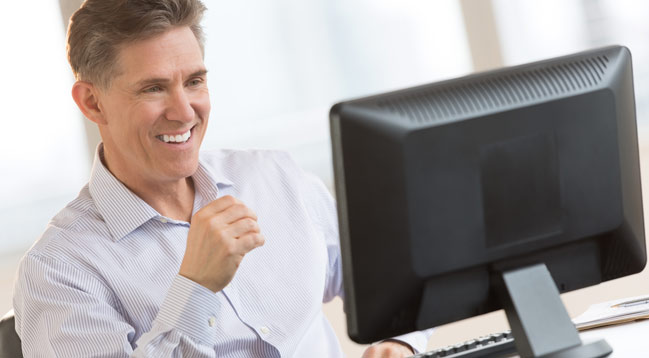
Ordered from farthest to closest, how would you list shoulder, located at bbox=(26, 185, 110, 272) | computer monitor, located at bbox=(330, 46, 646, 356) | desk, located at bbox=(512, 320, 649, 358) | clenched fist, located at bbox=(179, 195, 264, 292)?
1. shoulder, located at bbox=(26, 185, 110, 272)
2. clenched fist, located at bbox=(179, 195, 264, 292)
3. desk, located at bbox=(512, 320, 649, 358)
4. computer monitor, located at bbox=(330, 46, 646, 356)

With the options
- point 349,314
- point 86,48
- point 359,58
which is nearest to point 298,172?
point 86,48

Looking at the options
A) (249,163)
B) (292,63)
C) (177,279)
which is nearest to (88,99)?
(249,163)

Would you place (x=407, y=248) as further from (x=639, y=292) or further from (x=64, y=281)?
(x=639, y=292)

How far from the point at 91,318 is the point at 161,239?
9.6 inches

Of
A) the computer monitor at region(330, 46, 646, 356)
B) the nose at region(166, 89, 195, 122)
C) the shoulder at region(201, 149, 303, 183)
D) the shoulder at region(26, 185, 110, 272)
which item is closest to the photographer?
the computer monitor at region(330, 46, 646, 356)

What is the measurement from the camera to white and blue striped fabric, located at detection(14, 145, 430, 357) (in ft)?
5.01

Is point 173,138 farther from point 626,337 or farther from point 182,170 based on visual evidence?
point 626,337

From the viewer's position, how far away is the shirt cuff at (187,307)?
147cm

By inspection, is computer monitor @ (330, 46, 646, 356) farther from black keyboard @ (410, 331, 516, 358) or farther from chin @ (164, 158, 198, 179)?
chin @ (164, 158, 198, 179)

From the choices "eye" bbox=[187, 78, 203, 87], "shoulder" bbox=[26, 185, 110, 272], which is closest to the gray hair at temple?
"eye" bbox=[187, 78, 203, 87]

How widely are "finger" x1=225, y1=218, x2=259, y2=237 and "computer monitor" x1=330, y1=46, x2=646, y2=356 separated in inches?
11.9

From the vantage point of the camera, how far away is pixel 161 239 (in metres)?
1.73

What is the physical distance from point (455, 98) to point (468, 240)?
0.20 m

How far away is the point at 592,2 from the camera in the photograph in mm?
3211
